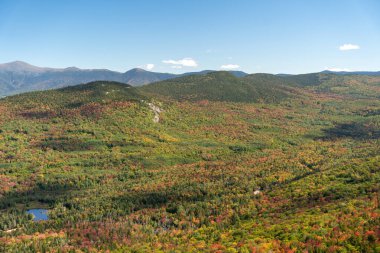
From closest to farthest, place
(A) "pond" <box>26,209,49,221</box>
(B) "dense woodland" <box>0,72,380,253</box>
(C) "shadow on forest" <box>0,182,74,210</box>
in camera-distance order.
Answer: (B) "dense woodland" <box>0,72,380,253</box>, (A) "pond" <box>26,209,49,221</box>, (C) "shadow on forest" <box>0,182,74,210</box>

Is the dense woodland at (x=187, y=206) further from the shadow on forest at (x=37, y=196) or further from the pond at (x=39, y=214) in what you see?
the pond at (x=39, y=214)

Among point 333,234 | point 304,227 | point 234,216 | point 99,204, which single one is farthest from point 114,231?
point 333,234

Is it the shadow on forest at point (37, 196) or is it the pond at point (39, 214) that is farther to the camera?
the shadow on forest at point (37, 196)

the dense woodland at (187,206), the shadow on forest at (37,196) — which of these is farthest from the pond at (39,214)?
the shadow on forest at (37,196)

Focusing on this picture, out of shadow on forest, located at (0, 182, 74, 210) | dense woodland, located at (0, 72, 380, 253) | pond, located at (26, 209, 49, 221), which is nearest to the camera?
dense woodland, located at (0, 72, 380, 253)

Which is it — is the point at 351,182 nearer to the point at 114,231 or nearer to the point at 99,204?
the point at 114,231

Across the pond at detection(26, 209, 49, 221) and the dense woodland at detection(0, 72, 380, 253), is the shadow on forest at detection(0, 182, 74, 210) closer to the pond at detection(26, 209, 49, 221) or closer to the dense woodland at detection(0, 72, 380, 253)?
the dense woodland at detection(0, 72, 380, 253)

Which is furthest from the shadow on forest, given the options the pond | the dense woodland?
the pond

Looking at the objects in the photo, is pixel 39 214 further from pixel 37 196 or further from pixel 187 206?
pixel 187 206
